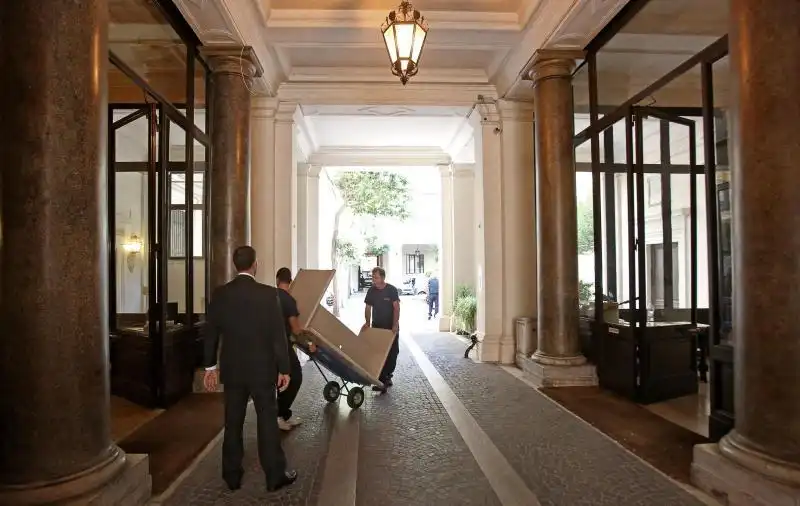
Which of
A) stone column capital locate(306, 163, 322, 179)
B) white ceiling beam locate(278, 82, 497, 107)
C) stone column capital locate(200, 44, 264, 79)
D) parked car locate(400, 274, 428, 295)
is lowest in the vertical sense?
parked car locate(400, 274, 428, 295)

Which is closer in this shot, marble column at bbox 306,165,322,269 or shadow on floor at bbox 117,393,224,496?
shadow on floor at bbox 117,393,224,496

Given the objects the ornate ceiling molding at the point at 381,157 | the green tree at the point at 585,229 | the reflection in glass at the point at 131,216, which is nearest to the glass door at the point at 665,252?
the green tree at the point at 585,229

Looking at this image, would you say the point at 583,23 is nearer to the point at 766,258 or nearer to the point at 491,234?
the point at 491,234

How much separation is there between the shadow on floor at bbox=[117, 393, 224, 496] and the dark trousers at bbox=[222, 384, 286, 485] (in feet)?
1.68

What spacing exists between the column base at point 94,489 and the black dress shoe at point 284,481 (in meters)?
0.79

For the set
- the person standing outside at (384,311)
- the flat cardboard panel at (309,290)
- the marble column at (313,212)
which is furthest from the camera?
the marble column at (313,212)

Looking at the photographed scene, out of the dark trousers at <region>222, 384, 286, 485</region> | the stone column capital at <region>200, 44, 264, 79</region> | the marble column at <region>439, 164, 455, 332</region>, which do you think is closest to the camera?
the dark trousers at <region>222, 384, 286, 485</region>

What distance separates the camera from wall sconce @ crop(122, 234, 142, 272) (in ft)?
22.7

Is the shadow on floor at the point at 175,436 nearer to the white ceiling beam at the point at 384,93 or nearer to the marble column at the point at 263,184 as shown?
the marble column at the point at 263,184

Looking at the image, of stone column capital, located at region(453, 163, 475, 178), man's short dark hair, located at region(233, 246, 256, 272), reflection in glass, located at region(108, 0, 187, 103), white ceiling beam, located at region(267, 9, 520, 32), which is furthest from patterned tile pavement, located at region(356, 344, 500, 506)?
stone column capital, located at region(453, 163, 475, 178)

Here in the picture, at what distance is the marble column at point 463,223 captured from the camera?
13.7 m

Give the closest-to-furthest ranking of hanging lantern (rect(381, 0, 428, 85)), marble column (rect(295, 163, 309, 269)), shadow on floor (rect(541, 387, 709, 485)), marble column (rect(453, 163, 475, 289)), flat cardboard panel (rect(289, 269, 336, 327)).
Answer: shadow on floor (rect(541, 387, 709, 485)) < hanging lantern (rect(381, 0, 428, 85)) < flat cardboard panel (rect(289, 269, 336, 327)) < marble column (rect(295, 163, 309, 269)) < marble column (rect(453, 163, 475, 289))

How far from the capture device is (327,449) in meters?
4.76

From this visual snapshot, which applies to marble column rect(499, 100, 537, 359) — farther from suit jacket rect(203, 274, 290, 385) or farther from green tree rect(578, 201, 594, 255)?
suit jacket rect(203, 274, 290, 385)
